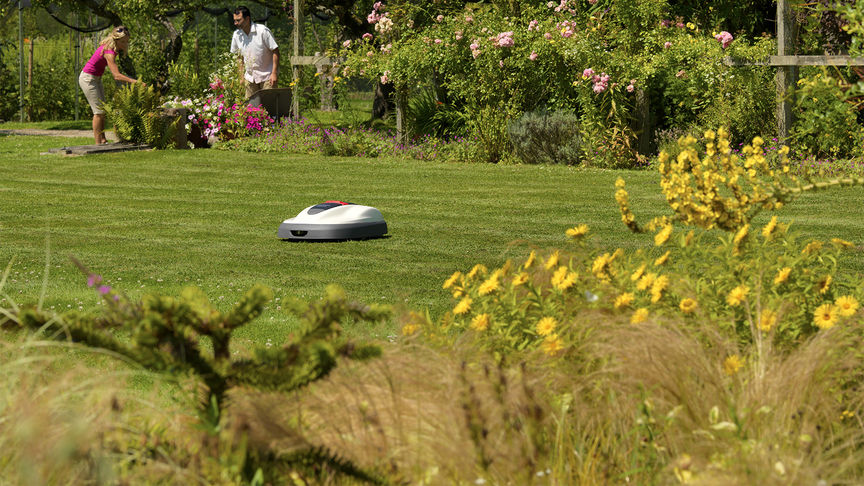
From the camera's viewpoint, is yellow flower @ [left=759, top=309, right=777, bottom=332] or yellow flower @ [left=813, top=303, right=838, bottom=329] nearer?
yellow flower @ [left=759, top=309, right=777, bottom=332]

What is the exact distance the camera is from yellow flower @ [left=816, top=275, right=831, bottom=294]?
4211 millimetres

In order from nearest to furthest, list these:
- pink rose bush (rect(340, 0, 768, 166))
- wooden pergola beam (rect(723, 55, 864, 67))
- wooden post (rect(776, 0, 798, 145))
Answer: wooden pergola beam (rect(723, 55, 864, 67)) → wooden post (rect(776, 0, 798, 145)) → pink rose bush (rect(340, 0, 768, 166))

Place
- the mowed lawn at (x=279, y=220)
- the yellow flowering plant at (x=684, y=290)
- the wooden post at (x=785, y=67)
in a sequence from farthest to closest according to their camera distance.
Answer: the wooden post at (x=785, y=67), the mowed lawn at (x=279, y=220), the yellow flowering plant at (x=684, y=290)

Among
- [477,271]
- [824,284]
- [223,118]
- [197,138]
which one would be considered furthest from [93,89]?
[824,284]

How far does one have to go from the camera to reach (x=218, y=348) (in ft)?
10.4

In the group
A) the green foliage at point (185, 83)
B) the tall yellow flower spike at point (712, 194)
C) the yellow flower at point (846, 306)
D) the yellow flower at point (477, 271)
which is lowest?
the yellow flower at point (846, 306)

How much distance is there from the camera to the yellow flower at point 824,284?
4.21 m

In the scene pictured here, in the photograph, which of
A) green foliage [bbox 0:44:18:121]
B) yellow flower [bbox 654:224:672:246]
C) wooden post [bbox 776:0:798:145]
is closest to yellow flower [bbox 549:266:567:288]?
yellow flower [bbox 654:224:672:246]

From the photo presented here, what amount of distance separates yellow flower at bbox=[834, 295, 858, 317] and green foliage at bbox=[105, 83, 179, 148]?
13.5 m

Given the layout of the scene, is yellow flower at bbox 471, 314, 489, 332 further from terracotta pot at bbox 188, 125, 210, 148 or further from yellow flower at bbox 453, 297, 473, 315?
terracotta pot at bbox 188, 125, 210, 148

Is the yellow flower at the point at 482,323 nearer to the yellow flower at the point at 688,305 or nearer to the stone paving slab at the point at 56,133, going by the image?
the yellow flower at the point at 688,305

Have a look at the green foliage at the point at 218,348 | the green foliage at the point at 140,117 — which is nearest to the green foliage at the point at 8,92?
the green foliage at the point at 140,117

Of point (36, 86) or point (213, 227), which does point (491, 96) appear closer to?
point (213, 227)

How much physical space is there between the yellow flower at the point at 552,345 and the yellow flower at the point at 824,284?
3.51 ft
